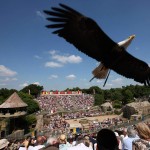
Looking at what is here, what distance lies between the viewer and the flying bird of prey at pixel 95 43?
432 cm

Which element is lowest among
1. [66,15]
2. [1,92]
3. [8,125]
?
[8,125]

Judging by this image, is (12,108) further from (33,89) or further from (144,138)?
(33,89)

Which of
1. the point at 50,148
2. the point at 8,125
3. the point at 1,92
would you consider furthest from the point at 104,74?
the point at 1,92

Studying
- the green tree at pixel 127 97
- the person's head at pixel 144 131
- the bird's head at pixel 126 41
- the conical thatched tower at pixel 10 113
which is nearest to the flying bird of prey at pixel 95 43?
the bird's head at pixel 126 41

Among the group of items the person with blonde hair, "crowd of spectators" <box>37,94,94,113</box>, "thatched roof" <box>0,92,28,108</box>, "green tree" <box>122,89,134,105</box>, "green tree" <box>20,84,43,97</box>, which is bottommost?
the person with blonde hair

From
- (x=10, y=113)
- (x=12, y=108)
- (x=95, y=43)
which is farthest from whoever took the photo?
(x=12, y=108)

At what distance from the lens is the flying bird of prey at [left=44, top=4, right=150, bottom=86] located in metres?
4.32

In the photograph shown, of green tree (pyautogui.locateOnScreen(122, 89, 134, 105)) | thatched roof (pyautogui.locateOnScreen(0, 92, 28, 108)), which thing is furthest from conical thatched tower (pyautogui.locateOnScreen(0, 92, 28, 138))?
green tree (pyautogui.locateOnScreen(122, 89, 134, 105))

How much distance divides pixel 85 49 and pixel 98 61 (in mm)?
386

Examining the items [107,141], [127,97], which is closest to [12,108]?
[107,141]

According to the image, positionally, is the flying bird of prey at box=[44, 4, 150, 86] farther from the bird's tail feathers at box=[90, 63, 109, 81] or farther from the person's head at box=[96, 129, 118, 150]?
the person's head at box=[96, 129, 118, 150]

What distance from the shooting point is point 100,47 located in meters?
4.96

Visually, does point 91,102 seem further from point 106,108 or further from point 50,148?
point 50,148

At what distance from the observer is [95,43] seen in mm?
4938
